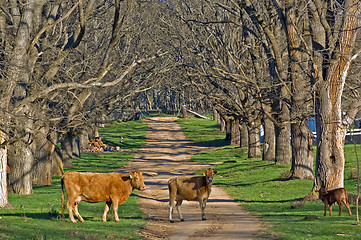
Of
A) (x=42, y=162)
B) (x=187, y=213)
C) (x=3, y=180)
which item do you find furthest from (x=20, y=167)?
(x=187, y=213)

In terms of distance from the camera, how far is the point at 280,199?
73.8 feet

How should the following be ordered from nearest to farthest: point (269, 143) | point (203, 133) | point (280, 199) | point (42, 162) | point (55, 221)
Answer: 1. point (55, 221)
2. point (280, 199)
3. point (42, 162)
4. point (269, 143)
5. point (203, 133)

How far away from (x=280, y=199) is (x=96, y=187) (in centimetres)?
1009

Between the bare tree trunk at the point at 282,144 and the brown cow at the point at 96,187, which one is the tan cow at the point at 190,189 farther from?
the bare tree trunk at the point at 282,144

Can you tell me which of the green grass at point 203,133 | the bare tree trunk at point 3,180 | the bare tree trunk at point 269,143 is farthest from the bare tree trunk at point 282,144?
the green grass at point 203,133

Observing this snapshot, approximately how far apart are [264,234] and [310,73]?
29.7ft

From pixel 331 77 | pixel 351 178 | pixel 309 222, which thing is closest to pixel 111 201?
pixel 309 222

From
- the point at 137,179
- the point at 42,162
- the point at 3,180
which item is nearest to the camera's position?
the point at 137,179

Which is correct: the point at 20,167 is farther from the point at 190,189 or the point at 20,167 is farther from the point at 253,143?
the point at 253,143

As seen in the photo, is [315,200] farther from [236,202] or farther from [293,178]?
[293,178]

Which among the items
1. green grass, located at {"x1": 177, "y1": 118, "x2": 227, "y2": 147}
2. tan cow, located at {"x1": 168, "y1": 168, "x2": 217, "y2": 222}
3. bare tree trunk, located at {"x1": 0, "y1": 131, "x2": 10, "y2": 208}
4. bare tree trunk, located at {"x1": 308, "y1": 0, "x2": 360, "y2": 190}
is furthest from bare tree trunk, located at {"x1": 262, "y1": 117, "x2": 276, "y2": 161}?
bare tree trunk, located at {"x1": 0, "y1": 131, "x2": 10, "y2": 208}

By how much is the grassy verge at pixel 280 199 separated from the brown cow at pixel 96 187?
4501 mm

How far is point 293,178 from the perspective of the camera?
89.1 feet

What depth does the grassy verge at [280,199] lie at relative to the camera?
1391cm
